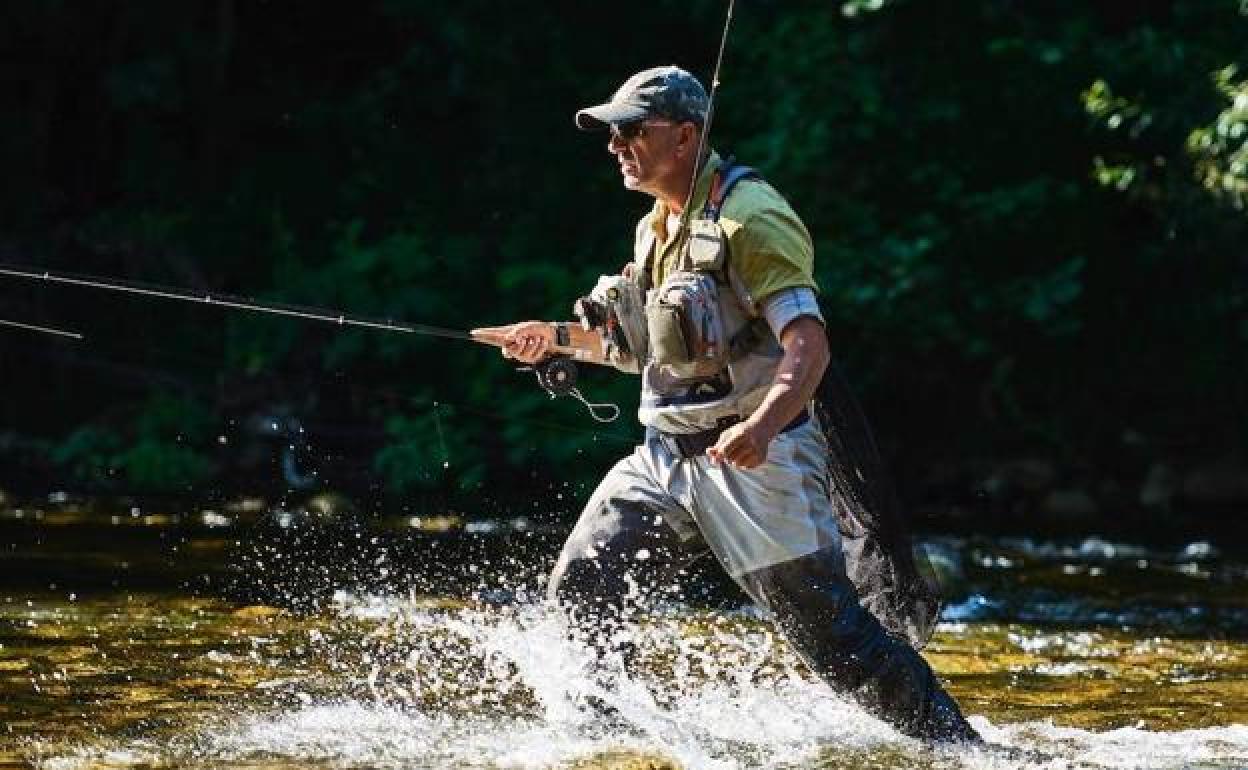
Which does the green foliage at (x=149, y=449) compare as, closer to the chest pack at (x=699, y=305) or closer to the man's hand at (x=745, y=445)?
the chest pack at (x=699, y=305)

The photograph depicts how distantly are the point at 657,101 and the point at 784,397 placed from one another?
739 mm

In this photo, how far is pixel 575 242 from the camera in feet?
43.5

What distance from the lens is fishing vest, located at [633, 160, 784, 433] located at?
4.14 meters

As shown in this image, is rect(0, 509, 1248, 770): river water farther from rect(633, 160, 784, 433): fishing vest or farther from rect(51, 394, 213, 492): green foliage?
rect(51, 394, 213, 492): green foliage

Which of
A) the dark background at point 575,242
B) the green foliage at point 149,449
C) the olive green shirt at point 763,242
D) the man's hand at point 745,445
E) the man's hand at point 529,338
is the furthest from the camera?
the green foliage at point 149,449

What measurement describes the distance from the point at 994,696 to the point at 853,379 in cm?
699

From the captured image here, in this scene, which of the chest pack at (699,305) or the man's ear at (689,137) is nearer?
the chest pack at (699,305)

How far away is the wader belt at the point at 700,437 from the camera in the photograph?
4.29 metres

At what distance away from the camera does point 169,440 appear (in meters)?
13.4

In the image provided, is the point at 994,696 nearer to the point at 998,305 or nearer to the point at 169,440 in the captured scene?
the point at 998,305

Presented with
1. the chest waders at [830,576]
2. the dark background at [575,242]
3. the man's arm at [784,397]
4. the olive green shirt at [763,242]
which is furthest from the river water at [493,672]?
the dark background at [575,242]

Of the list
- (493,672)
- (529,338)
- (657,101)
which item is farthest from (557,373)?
(493,672)

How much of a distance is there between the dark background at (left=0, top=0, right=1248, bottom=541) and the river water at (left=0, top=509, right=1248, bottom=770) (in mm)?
3014

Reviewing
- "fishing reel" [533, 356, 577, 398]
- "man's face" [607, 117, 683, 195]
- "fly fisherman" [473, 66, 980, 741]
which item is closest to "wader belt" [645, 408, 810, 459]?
"fly fisherman" [473, 66, 980, 741]
